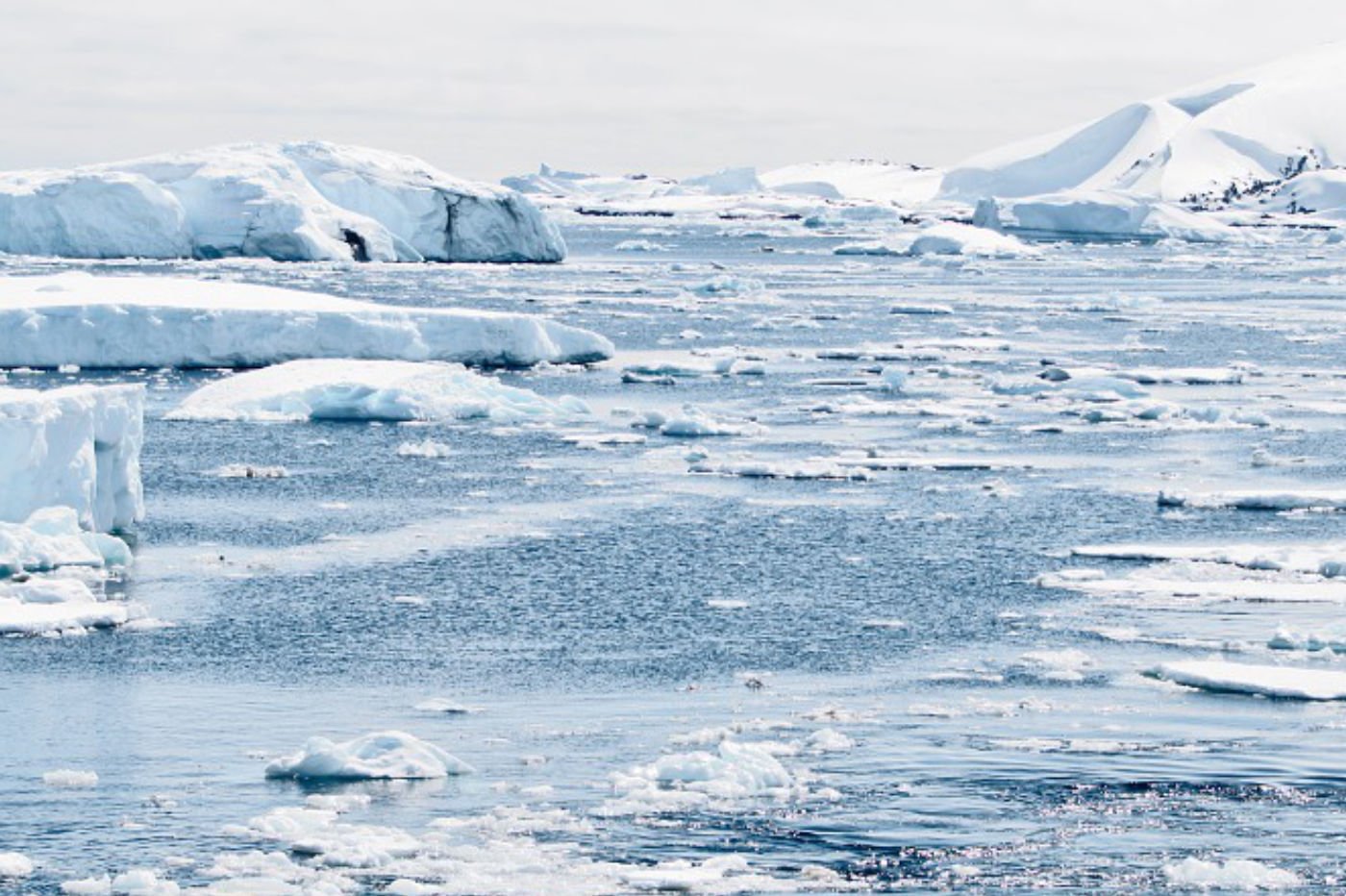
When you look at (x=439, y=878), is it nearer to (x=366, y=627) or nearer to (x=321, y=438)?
(x=366, y=627)

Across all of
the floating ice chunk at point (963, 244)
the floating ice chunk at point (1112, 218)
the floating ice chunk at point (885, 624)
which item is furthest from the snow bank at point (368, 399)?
the floating ice chunk at point (1112, 218)

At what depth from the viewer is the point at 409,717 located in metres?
9.36

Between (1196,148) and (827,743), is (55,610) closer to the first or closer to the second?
(827,743)

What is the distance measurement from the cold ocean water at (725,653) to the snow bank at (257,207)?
1816 cm

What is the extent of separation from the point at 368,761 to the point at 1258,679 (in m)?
3.96

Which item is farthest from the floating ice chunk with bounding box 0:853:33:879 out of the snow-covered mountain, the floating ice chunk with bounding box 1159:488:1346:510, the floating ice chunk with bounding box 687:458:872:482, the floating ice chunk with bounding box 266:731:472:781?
the snow-covered mountain

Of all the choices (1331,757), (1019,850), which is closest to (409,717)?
(1019,850)

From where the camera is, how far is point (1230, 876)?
23.6 feet

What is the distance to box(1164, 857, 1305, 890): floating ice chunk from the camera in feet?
23.5

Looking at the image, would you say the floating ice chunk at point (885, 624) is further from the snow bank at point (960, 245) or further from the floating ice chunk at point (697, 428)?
the snow bank at point (960, 245)

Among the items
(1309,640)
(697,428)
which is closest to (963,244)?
(697,428)

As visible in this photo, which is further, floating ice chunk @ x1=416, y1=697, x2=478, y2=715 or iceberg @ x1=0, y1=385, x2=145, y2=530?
iceberg @ x1=0, y1=385, x2=145, y2=530

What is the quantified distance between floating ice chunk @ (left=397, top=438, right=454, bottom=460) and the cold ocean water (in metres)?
0.12

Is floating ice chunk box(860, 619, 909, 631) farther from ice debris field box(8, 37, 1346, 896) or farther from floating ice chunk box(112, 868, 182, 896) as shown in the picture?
floating ice chunk box(112, 868, 182, 896)
